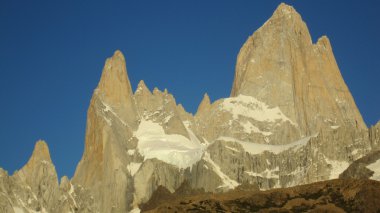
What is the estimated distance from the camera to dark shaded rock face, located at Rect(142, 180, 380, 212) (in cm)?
6425

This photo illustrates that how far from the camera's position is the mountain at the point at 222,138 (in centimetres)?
15062

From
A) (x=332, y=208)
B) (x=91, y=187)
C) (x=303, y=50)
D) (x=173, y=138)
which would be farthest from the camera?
(x=303, y=50)

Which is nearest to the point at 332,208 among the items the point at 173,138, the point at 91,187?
the point at 91,187

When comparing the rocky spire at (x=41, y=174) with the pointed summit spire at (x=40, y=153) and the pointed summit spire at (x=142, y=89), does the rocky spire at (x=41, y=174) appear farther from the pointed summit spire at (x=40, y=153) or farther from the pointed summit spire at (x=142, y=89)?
the pointed summit spire at (x=142, y=89)

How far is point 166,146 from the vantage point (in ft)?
563

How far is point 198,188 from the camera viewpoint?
491 feet

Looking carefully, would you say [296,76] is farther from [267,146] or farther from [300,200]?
[300,200]

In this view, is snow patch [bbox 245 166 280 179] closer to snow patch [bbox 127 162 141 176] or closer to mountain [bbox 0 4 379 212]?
mountain [bbox 0 4 379 212]

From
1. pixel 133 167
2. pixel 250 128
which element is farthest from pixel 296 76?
pixel 133 167

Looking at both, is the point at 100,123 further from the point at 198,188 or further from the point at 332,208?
the point at 332,208

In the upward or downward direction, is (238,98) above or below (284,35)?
below

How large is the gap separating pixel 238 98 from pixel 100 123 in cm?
3242

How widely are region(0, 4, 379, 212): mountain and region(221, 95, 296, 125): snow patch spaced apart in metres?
0.21

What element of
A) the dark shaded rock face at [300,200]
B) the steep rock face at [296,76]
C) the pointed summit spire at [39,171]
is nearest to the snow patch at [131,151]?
the pointed summit spire at [39,171]
